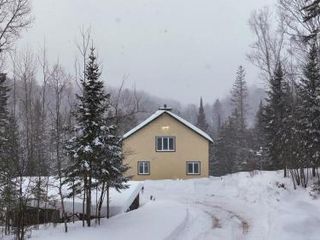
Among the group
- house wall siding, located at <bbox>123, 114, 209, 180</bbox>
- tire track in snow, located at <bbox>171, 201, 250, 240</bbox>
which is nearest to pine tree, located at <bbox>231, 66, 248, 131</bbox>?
house wall siding, located at <bbox>123, 114, 209, 180</bbox>

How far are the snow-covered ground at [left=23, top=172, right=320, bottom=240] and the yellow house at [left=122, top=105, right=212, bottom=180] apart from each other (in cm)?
1052

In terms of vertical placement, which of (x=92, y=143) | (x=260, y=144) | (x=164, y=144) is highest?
(x=260, y=144)

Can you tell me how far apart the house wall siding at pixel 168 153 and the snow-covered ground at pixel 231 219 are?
10.5 meters

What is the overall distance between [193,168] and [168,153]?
102 inches

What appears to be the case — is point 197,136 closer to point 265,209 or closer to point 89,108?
point 265,209

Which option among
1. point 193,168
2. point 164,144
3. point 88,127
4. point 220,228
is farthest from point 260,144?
point 88,127

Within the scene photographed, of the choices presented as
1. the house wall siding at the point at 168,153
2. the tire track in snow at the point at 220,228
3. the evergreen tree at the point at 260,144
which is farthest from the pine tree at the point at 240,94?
the tire track in snow at the point at 220,228

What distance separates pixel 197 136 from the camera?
143 ft

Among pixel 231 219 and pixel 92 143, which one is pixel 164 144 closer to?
pixel 231 219

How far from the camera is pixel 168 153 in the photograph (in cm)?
4353

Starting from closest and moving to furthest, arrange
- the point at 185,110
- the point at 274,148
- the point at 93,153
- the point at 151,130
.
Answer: the point at 93,153, the point at 274,148, the point at 151,130, the point at 185,110

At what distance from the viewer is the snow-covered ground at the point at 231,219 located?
14.4 meters

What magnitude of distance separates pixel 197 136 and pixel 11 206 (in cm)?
3072

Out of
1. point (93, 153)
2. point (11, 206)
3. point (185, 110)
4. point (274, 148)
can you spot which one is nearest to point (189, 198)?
point (274, 148)
